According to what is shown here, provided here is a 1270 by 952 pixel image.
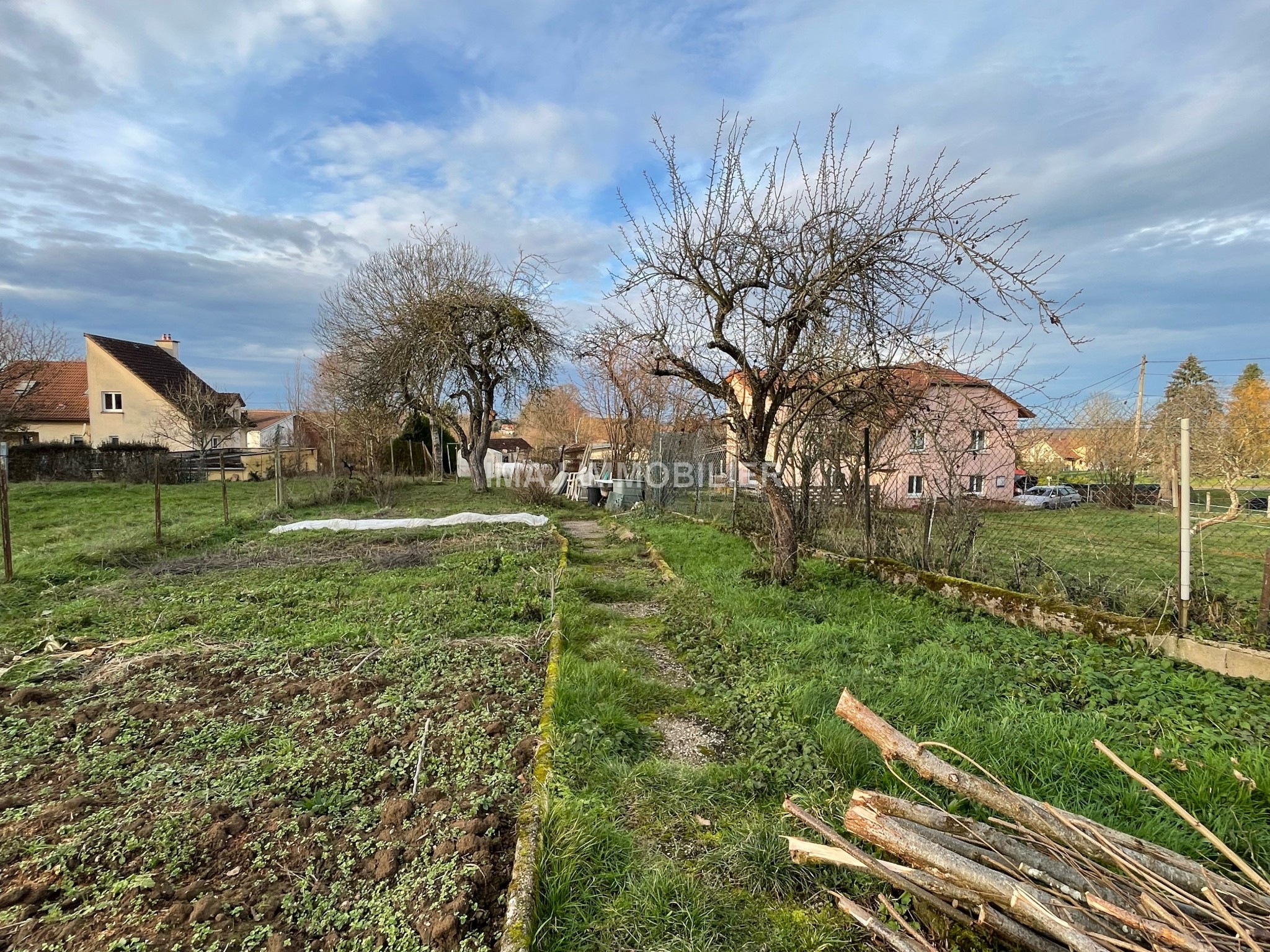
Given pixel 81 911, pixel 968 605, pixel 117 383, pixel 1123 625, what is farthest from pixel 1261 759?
pixel 117 383

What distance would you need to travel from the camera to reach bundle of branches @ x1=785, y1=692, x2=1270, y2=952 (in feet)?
4.97

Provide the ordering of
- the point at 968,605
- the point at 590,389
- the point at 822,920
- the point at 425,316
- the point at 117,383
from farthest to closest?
1. the point at 117,383
2. the point at 590,389
3. the point at 425,316
4. the point at 968,605
5. the point at 822,920

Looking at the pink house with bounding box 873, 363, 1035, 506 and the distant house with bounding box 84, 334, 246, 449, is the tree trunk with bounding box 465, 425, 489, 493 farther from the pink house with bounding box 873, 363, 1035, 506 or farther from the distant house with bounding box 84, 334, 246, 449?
the pink house with bounding box 873, 363, 1035, 506

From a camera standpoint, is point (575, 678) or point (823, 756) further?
point (575, 678)

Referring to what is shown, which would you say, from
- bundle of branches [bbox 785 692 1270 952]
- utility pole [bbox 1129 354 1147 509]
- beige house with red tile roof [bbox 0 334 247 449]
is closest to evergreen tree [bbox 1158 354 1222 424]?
utility pole [bbox 1129 354 1147 509]

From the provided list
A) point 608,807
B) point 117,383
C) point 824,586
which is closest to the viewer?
point 608,807

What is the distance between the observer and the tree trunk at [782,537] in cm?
698

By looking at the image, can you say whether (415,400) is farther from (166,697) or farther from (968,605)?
(968,605)

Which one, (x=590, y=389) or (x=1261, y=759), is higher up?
(x=590, y=389)

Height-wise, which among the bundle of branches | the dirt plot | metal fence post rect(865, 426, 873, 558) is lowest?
the dirt plot

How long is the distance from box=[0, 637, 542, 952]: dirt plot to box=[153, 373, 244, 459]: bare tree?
21250 mm

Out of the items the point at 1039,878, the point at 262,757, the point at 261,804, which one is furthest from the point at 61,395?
the point at 1039,878

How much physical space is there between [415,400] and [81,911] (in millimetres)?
18954

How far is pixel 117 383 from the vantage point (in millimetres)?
25922
